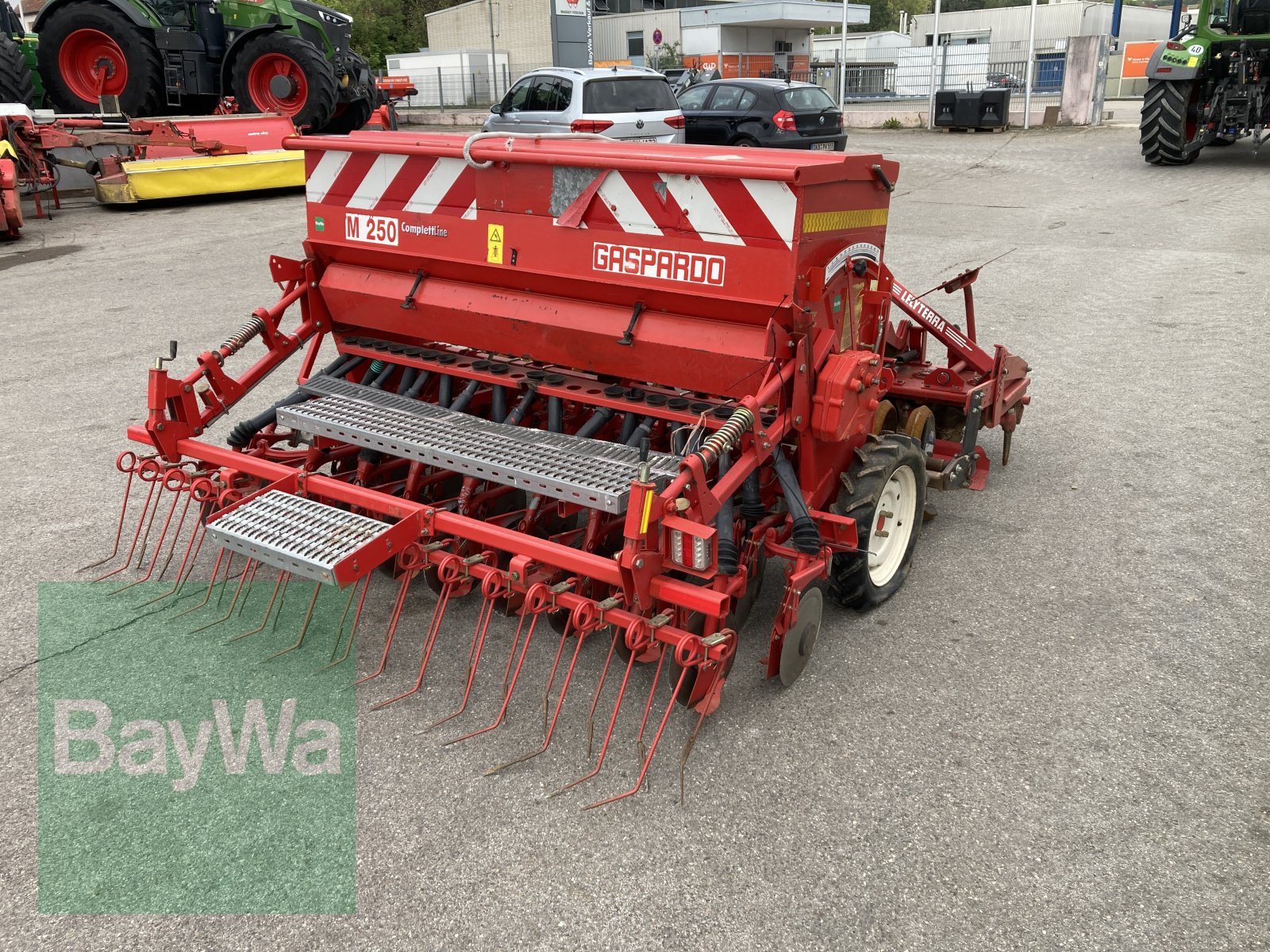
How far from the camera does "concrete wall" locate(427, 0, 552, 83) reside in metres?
41.6

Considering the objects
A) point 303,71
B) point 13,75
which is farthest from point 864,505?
point 13,75

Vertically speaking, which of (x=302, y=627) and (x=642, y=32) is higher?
(x=642, y=32)

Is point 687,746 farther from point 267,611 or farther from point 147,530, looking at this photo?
point 147,530

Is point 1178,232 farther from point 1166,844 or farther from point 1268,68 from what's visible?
point 1166,844

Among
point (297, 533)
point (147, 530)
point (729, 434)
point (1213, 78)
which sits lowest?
point (147, 530)

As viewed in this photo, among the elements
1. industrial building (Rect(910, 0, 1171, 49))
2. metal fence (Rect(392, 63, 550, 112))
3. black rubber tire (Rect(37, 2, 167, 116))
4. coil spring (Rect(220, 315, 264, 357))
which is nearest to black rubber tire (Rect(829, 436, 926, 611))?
coil spring (Rect(220, 315, 264, 357))

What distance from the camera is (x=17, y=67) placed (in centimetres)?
1484

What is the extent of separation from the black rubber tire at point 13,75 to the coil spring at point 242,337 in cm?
1339

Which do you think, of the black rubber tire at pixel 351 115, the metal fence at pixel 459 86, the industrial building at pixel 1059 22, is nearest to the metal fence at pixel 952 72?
the industrial building at pixel 1059 22

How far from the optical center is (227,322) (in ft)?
27.7

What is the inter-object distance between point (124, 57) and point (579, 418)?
15.3m

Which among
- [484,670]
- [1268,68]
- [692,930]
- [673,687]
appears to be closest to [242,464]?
[484,670]

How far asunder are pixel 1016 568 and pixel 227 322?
664cm

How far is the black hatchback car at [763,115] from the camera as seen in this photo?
15.8 metres
